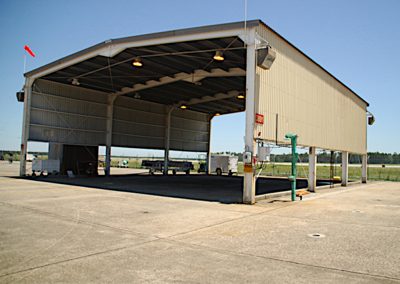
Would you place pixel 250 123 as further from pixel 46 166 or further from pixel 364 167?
pixel 364 167

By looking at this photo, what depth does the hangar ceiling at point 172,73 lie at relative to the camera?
20359 mm

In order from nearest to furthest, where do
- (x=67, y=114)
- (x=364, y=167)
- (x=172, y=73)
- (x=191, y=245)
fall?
1. (x=191, y=245)
2. (x=172, y=73)
3. (x=67, y=114)
4. (x=364, y=167)

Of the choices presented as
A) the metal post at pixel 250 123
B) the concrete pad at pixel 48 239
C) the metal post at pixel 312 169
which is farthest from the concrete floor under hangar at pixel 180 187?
the concrete pad at pixel 48 239

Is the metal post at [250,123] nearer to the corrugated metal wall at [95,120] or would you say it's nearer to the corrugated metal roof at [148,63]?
the corrugated metal roof at [148,63]

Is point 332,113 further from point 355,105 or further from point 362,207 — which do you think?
point 362,207

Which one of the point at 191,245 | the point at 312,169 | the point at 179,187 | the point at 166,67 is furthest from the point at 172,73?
the point at 191,245

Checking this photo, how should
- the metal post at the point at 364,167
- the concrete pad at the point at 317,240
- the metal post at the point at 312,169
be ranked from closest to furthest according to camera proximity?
1. the concrete pad at the point at 317,240
2. the metal post at the point at 312,169
3. the metal post at the point at 364,167

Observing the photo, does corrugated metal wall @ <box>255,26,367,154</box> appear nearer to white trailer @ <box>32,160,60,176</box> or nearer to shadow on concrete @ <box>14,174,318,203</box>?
shadow on concrete @ <box>14,174,318,203</box>

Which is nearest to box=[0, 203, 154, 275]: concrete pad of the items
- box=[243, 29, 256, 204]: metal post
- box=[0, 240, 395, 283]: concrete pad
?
box=[0, 240, 395, 283]: concrete pad

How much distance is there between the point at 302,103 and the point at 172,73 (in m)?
10.6

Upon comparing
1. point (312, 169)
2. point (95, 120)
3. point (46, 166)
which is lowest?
point (46, 166)

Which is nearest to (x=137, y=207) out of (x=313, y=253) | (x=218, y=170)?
(x=313, y=253)

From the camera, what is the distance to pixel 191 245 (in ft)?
24.5

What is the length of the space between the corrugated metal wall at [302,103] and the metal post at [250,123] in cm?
48
